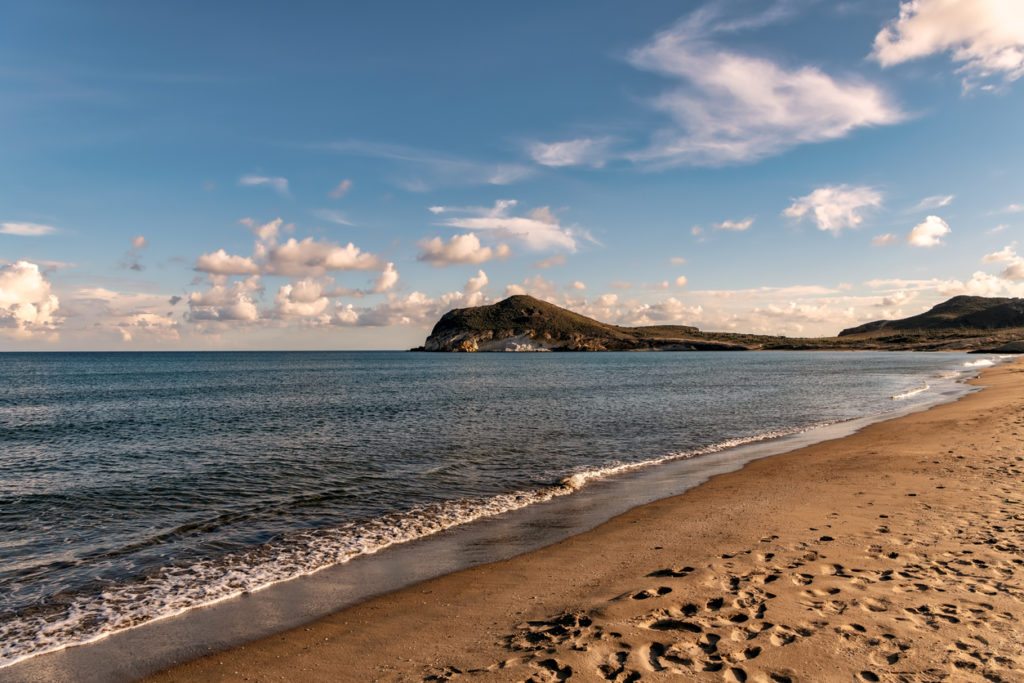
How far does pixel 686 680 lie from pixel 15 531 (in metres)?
16.6

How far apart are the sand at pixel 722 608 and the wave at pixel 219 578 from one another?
2.45m

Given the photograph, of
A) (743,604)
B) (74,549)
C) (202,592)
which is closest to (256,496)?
(74,549)

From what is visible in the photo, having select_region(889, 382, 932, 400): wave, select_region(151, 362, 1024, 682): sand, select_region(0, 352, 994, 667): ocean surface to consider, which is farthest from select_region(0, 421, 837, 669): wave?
select_region(889, 382, 932, 400): wave

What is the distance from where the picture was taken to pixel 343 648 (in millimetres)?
7609

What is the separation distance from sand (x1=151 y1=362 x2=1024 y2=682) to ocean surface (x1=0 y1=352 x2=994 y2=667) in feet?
11.4

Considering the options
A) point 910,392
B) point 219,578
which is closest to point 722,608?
point 219,578

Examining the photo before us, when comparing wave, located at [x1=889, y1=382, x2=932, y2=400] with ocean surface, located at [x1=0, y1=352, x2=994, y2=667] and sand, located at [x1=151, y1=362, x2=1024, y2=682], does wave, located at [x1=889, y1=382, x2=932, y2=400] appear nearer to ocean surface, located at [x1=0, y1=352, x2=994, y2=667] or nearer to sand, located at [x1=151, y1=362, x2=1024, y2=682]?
ocean surface, located at [x1=0, y1=352, x2=994, y2=667]

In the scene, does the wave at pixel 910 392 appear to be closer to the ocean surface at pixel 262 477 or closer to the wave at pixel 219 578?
the ocean surface at pixel 262 477

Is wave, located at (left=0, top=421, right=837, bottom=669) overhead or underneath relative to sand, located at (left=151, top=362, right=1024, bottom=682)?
underneath

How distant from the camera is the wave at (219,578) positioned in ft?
28.0

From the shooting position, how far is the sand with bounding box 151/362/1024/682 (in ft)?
21.0

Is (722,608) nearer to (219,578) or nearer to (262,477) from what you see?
(219,578)

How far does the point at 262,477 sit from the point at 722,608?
1682 centimetres

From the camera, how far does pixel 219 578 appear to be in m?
10.6
